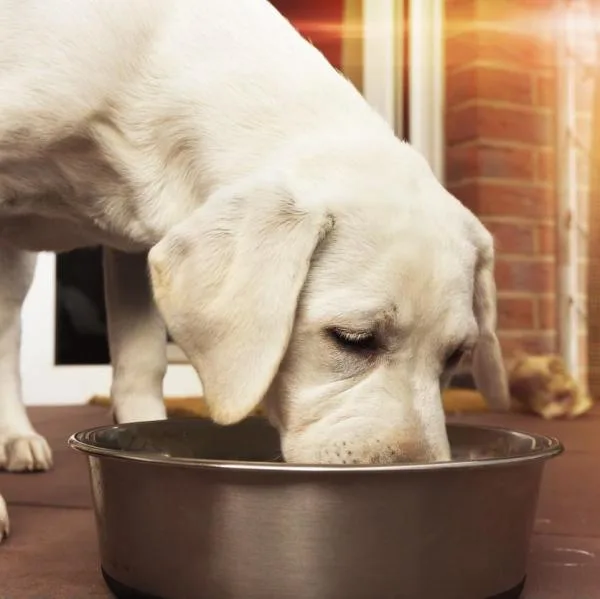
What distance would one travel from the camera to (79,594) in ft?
3.59

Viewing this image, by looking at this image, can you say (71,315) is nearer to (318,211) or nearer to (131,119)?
(131,119)

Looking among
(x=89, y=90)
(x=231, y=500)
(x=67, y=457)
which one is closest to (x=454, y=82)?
(x=67, y=457)

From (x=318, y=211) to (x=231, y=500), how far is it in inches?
17.0

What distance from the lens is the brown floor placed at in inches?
44.5

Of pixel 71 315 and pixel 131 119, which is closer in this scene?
pixel 131 119

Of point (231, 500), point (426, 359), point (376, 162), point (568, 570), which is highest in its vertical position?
point (376, 162)

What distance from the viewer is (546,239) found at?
3959 mm

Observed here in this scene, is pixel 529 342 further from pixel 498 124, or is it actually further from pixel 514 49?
pixel 514 49

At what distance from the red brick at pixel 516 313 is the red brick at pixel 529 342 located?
4 centimetres

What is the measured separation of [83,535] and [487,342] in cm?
68

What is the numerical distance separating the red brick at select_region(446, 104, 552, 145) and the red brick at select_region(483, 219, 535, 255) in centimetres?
36

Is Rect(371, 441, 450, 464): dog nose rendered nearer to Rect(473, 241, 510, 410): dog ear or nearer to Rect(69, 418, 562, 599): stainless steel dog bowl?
Rect(69, 418, 562, 599): stainless steel dog bowl

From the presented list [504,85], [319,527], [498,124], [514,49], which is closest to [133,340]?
[319,527]

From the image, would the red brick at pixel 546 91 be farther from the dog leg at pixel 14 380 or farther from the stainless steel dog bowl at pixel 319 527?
the stainless steel dog bowl at pixel 319 527
